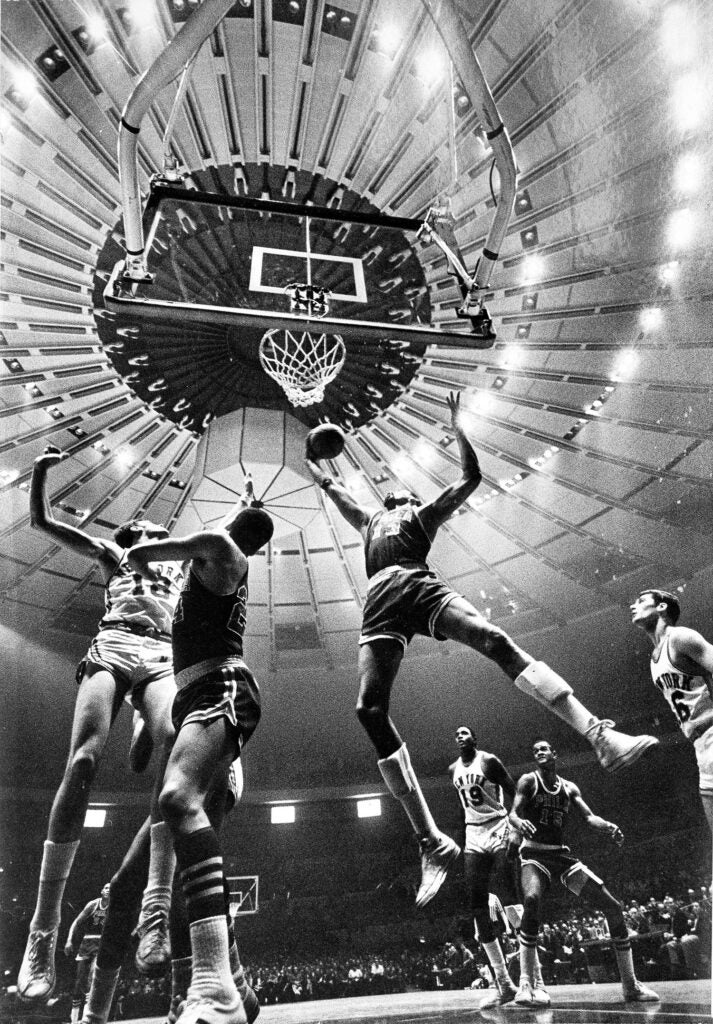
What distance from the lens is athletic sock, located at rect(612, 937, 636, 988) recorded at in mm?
5754

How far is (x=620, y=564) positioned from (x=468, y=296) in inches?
173

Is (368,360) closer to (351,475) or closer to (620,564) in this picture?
(351,475)

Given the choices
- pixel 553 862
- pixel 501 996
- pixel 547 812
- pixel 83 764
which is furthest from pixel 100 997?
pixel 547 812

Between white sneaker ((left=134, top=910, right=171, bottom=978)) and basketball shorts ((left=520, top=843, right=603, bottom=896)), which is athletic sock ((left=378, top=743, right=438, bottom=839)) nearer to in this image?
white sneaker ((left=134, top=910, right=171, bottom=978))

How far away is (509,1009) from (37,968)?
351 cm

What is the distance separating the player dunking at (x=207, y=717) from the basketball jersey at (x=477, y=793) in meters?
3.60

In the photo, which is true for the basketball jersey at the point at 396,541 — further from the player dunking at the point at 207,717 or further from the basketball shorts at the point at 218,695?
the basketball shorts at the point at 218,695

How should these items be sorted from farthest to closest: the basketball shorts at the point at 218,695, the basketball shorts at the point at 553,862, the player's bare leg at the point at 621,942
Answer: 1. the basketball shorts at the point at 553,862
2. the player's bare leg at the point at 621,942
3. the basketball shorts at the point at 218,695

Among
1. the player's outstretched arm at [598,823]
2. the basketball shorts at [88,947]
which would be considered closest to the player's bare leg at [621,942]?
the player's outstretched arm at [598,823]

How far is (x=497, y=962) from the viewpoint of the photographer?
6.08 meters

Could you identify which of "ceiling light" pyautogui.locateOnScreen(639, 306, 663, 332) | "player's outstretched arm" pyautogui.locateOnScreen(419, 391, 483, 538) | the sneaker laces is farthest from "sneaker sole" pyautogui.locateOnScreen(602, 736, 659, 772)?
"ceiling light" pyautogui.locateOnScreen(639, 306, 663, 332)

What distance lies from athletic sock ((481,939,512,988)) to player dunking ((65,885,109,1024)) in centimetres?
316

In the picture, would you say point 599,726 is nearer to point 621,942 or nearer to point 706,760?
point 706,760

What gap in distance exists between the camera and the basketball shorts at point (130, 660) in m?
5.47
